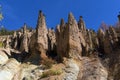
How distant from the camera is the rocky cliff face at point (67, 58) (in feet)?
132

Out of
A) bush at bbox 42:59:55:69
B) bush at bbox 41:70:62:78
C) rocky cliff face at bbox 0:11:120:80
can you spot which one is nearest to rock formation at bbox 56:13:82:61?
rocky cliff face at bbox 0:11:120:80

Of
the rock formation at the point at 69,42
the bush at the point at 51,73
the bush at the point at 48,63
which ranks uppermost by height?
the rock formation at the point at 69,42

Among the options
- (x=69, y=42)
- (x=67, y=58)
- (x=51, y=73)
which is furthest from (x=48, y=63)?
(x=69, y=42)

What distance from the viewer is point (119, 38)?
49.6m

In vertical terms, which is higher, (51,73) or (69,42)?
(69,42)

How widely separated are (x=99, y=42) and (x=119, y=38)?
4.45 metres

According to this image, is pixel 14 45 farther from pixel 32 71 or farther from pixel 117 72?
pixel 117 72

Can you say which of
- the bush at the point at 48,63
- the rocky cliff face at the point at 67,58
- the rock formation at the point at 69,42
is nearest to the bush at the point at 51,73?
the rocky cliff face at the point at 67,58

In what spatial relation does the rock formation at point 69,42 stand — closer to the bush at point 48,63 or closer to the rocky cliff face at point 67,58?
the rocky cliff face at point 67,58

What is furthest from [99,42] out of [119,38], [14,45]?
[14,45]

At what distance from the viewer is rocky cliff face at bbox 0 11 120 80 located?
1585 inches

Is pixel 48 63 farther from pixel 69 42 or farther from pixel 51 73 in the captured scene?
pixel 69 42

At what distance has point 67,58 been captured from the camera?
4494 centimetres

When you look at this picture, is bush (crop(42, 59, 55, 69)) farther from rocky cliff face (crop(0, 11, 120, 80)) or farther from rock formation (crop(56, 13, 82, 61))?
rock formation (crop(56, 13, 82, 61))
